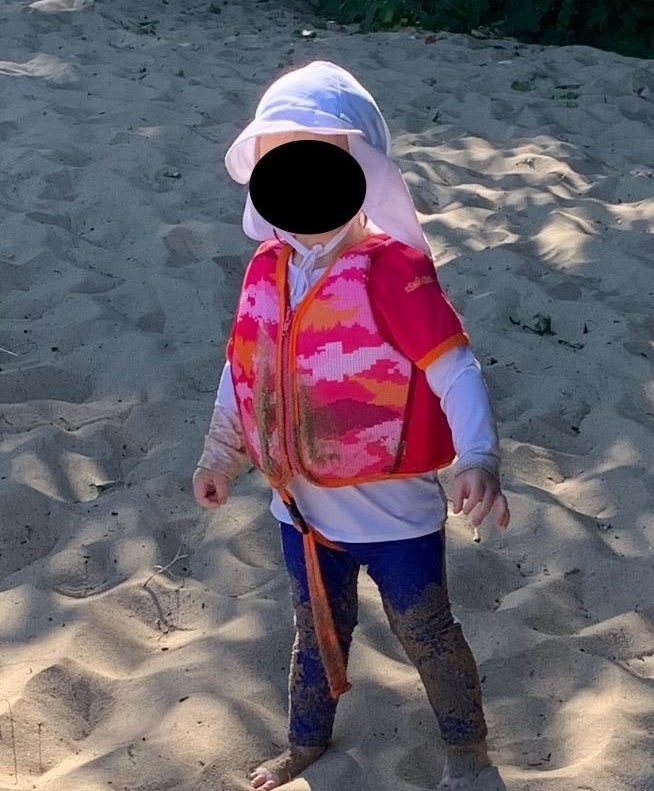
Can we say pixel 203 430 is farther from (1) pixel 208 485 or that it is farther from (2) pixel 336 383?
(2) pixel 336 383

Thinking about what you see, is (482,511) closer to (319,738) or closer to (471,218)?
(319,738)

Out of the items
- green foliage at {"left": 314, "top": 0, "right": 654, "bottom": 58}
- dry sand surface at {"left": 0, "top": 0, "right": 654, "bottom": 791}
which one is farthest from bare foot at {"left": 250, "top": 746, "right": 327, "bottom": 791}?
green foliage at {"left": 314, "top": 0, "right": 654, "bottom": 58}

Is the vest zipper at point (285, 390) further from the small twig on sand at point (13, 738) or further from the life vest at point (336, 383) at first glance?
the small twig on sand at point (13, 738)

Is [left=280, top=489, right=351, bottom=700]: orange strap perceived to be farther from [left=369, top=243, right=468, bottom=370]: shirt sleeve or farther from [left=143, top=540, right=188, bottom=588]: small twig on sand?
[left=143, top=540, right=188, bottom=588]: small twig on sand

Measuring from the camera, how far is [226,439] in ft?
7.18

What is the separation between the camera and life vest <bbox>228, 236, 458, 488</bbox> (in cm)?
195

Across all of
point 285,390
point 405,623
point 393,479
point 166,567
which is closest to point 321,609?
point 405,623

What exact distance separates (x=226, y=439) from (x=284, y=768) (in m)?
0.60

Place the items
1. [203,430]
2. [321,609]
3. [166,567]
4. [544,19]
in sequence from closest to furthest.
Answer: [321,609]
[166,567]
[203,430]
[544,19]

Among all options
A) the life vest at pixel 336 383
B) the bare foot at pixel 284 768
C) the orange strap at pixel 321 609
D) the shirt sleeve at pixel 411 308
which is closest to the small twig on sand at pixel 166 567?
the bare foot at pixel 284 768

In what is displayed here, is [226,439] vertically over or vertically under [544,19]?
over

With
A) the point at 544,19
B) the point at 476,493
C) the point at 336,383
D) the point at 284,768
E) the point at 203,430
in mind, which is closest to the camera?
the point at 476,493

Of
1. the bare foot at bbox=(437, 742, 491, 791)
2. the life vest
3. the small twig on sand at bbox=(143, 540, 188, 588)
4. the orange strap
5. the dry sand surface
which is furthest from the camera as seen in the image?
the small twig on sand at bbox=(143, 540, 188, 588)

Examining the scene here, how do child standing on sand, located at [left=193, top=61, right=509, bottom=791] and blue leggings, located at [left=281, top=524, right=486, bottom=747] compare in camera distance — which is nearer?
child standing on sand, located at [left=193, top=61, right=509, bottom=791]
